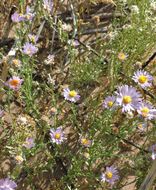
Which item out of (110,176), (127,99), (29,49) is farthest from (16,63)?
(110,176)

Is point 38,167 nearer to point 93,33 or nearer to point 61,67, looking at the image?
point 61,67

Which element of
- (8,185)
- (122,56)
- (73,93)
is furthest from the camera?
(122,56)

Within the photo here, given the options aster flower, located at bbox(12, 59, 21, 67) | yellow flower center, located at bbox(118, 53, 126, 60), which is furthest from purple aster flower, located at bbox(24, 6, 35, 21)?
yellow flower center, located at bbox(118, 53, 126, 60)

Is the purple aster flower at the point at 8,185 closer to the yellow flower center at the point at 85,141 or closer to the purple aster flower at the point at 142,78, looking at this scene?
the yellow flower center at the point at 85,141

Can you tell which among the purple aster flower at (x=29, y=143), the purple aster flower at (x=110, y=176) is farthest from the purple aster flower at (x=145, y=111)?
the purple aster flower at (x=29, y=143)

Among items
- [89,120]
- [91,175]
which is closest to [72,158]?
[91,175]

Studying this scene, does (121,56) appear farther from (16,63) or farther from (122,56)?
(16,63)
